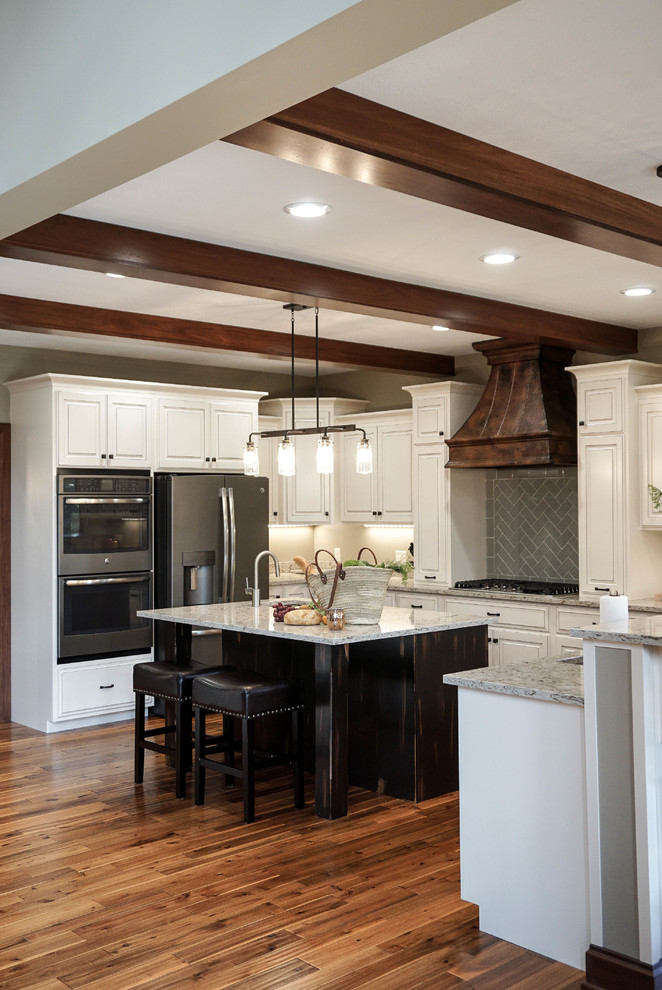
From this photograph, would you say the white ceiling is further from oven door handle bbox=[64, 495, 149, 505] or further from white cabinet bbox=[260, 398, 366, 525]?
white cabinet bbox=[260, 398, 366, 525]

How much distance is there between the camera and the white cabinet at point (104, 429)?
6.14 m

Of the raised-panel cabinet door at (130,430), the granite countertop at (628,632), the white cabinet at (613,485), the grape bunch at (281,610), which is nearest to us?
the granite countertop at (628,632)

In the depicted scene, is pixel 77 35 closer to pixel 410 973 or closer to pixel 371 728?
pixel 410 973

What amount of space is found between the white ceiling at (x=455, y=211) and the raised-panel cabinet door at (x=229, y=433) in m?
1.35

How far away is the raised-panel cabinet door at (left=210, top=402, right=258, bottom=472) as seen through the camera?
22.7 feet

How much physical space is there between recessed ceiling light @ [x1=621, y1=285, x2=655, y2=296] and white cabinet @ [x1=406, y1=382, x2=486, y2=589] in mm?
1908

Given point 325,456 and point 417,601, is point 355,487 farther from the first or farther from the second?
point 325,456

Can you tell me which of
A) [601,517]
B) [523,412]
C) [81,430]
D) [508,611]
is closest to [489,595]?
[508,611]

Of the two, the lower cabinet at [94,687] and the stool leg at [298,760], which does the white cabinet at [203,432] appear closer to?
the lower cabinet at [94,687]

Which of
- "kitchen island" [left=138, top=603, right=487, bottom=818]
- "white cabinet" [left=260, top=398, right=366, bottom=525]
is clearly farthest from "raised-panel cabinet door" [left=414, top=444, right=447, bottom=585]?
"kitchen island" [left=138, top=603, right=487, bottom=818]

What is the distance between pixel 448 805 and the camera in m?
4.59

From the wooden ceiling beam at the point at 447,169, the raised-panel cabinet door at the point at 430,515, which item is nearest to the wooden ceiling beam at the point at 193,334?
the raised-panel cabinet door at the point at 430,515

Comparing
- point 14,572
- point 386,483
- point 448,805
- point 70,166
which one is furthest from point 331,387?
point 70,166

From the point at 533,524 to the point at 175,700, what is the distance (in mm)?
3088
